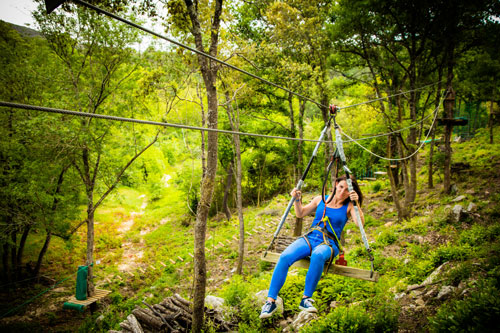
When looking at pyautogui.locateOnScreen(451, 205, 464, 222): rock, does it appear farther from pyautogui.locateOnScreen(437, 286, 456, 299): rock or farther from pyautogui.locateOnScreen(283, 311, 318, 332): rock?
pyautogui.locateOnScreen(283, 311, 318, 332): rock

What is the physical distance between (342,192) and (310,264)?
1191 mm

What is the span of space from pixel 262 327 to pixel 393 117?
775 centimetres

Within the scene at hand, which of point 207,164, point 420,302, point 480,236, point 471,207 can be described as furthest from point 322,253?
point 471,207

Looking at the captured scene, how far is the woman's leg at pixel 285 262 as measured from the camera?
11.8 feet

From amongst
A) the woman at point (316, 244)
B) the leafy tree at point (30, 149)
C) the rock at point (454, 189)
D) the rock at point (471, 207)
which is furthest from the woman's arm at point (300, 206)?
the rock at point (454, 189)

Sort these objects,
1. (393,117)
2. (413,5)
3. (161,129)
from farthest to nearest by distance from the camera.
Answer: (161,129), (393,117), (413,5)

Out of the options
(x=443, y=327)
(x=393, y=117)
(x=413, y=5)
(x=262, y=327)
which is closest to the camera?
(x=443, y=327)

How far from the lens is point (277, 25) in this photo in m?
9.91

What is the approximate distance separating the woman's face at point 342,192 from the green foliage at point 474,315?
1750mm

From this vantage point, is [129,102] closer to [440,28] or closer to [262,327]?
[262,327]

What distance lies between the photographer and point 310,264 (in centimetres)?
356

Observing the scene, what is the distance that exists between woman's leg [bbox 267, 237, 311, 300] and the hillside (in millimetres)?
754

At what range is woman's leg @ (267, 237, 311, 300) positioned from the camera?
3.59 meters

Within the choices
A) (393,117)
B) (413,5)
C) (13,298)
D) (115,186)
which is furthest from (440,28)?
(13,298)
